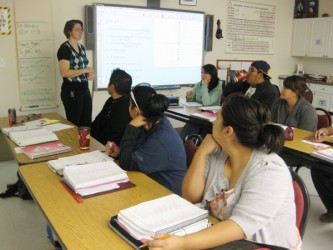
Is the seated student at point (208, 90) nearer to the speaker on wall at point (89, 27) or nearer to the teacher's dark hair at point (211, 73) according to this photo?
the teacher's dark hair at point (211, 73)

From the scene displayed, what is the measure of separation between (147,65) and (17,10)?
1.84 m

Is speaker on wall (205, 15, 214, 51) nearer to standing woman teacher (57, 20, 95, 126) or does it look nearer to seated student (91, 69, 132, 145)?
standing woman teacher (57, 20, 95, 126)

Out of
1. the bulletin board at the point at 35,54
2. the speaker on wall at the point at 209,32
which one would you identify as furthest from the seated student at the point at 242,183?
the speaker on wall at the point at 209,32

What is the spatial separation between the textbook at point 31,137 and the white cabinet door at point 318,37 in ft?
17.5

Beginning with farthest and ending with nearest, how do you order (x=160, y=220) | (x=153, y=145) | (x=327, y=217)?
(x=327, y=217) → (x=153, y=145) → (x=160, y=220)

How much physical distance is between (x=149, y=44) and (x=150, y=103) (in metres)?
3.31

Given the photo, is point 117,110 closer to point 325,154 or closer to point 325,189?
point 325,154

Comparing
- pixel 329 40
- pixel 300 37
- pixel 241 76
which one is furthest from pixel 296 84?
pixel 300 37

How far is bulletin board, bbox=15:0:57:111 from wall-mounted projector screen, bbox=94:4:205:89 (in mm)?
621

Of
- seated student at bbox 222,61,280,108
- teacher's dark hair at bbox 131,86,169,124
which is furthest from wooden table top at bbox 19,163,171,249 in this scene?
seated student at bbox 222,61,280,108

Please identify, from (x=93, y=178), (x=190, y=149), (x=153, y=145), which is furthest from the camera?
(x=190, y=149)

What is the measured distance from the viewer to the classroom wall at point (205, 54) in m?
4.11

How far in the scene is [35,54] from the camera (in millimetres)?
4207

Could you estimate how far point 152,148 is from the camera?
1.83m
